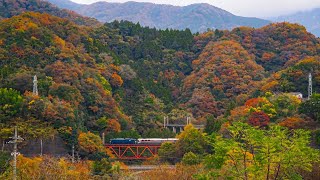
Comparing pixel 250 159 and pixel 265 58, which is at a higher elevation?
pixel 265 58

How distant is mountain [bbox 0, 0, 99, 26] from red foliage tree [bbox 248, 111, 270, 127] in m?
38.8

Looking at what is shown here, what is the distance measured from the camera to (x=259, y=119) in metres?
42.8

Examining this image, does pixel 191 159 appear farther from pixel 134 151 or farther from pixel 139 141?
pixel 139 141

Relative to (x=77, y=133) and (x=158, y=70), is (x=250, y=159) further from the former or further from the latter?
(x=158, y=70)

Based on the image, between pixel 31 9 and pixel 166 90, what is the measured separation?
23.4m

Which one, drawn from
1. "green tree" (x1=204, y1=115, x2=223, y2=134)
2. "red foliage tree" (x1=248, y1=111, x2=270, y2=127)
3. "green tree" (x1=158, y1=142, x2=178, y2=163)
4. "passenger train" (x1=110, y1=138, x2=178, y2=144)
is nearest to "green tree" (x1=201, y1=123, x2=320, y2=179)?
"red foliage tree" (x1=248, y1=111, x2=270, y2=127)

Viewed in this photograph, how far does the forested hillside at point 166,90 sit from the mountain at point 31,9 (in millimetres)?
1047

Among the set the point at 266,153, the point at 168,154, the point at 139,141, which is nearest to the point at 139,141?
the point at 139,141

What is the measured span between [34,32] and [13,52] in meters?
3.46

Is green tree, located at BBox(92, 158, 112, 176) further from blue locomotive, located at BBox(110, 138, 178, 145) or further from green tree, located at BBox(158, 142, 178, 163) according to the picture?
blue locomotive, located at BBox(110, 138, 178, 145)

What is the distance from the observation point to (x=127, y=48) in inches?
2918

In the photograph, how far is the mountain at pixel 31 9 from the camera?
245 ft

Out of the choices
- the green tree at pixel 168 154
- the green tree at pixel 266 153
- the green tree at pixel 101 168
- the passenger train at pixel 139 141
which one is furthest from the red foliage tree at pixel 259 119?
the green tree at pixel 266 153

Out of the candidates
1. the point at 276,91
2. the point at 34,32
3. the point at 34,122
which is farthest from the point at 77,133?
the point at 276,91
